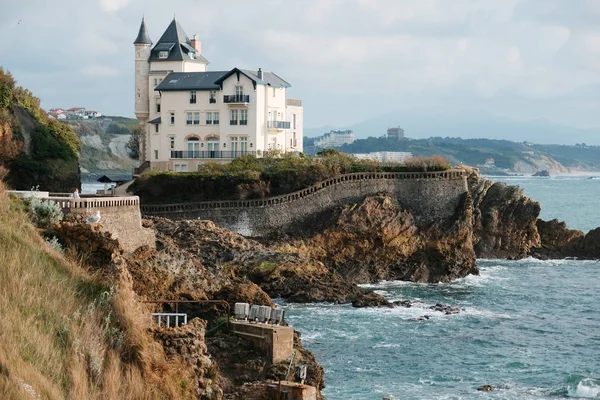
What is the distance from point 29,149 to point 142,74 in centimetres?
Result: 1447


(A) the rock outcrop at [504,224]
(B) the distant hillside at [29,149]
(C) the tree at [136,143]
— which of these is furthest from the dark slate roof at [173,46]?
(C) the tree at [136,143]

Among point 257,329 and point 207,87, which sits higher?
point 207,87

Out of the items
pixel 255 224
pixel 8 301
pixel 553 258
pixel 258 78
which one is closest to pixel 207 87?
pixel 258 78

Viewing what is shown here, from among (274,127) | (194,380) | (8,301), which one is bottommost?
(194,380)

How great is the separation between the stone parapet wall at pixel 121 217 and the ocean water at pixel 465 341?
653 cm

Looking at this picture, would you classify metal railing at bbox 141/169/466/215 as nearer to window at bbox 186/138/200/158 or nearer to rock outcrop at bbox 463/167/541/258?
rock outcrop at bbox 463/167/541/258

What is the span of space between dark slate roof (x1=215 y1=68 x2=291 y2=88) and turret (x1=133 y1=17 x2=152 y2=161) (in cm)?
719

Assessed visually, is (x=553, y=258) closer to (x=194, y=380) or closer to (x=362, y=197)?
(x=362, y=197)

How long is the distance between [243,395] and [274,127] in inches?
1968

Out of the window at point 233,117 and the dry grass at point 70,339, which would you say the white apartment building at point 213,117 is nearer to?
the window at point 233,117

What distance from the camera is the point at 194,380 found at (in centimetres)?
1894

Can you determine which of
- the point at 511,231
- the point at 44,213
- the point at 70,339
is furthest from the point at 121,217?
the point at 511,231

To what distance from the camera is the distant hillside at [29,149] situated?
196ft

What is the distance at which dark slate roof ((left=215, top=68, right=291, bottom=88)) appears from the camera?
6881cm
